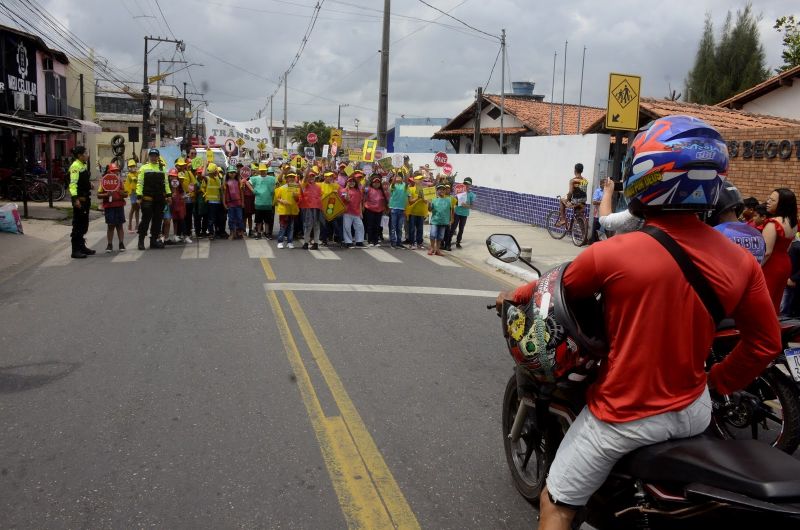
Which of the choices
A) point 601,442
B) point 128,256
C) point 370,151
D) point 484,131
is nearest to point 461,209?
point 128,256

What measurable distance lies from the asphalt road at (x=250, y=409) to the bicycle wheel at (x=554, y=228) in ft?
28.4

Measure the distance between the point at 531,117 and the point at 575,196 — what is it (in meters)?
15.2

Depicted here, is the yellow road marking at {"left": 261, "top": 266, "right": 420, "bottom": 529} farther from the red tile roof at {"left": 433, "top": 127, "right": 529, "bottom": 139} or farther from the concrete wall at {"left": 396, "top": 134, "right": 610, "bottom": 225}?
the red tile roof at {"left": 433, "top": 127, "right": 529, "bottom": 139}

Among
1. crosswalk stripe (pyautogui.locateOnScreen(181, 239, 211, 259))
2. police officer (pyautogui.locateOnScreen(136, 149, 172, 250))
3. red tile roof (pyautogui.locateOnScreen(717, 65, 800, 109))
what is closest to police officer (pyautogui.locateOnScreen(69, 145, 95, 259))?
police officer (pyautogui.locateOnScreen(136, 149, 172, 250))

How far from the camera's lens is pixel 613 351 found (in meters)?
2.38

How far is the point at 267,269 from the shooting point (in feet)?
37.7

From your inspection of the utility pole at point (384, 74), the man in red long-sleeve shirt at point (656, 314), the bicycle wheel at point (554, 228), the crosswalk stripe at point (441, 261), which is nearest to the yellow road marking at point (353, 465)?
the man in red long-sleeve shirt at point (656, 314)

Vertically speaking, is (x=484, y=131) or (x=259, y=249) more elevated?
(x=484, y=131)

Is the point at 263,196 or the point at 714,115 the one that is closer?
the point at 263,196

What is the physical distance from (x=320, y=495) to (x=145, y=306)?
17.8ft

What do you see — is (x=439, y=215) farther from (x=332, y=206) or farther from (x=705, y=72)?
(x=705, y=72)

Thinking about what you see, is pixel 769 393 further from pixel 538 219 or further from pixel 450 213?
pixel 538 219

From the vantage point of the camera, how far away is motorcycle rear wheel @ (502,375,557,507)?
3.36 metres

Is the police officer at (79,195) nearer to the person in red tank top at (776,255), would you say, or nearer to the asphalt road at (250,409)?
the asphalt road at (250,409)
